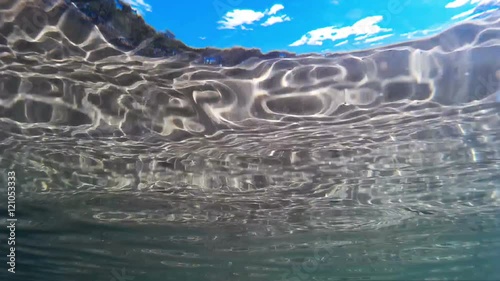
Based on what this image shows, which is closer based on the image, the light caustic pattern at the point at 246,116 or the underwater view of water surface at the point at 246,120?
the underwater view of water surface at the point at 246,120

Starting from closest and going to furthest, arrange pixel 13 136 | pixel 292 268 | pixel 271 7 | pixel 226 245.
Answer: pixel 271 7, pixel 13 136, pixel 226 245, pixel 292 268

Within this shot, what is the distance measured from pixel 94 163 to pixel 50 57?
16.9ft

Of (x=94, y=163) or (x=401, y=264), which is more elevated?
(x=94, y=163)

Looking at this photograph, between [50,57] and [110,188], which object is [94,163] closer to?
[110,188]

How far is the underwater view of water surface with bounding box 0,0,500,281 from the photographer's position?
673 cm

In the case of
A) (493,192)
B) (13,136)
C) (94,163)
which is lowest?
(493,192)

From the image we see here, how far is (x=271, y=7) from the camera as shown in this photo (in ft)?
20.7

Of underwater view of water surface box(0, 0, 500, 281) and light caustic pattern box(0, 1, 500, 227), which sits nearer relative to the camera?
underwater view of water surface box(0, 0, 500, 281)

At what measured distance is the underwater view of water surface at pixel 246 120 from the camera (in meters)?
6.73

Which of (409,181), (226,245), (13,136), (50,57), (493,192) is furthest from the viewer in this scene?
(226,245)

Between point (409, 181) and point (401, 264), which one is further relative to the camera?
point (401, 264)

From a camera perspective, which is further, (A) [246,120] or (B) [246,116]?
(A) [246,120]

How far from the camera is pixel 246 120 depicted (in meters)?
9.27

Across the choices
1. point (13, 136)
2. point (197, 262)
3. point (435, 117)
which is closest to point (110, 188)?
point (13, 136)
